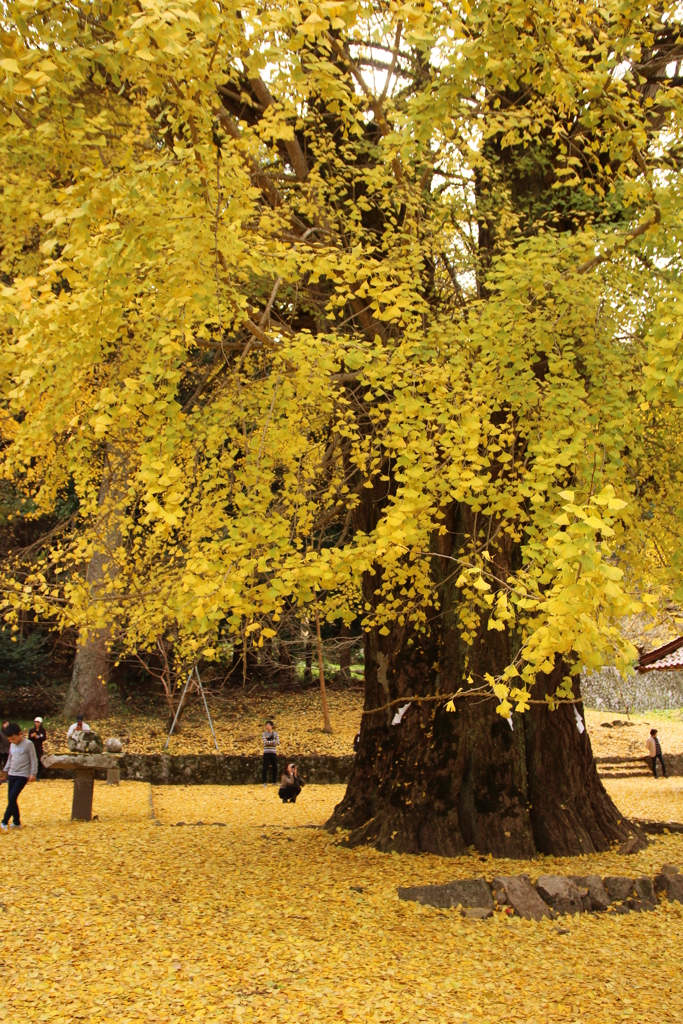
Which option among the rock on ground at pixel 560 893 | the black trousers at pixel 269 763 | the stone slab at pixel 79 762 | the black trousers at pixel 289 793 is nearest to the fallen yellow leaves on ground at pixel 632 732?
the black trousers at pixel 269 763

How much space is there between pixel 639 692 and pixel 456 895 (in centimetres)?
2195

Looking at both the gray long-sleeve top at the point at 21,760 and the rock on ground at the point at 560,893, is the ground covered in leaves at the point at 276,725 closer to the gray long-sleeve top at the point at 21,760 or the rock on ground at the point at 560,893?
the gray long-sleeve top at the point at 21,760

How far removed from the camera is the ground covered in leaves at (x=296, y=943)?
14.5ft

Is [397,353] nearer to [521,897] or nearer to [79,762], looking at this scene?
[521,897]

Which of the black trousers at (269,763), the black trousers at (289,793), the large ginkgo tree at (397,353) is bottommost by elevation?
the black trousers at (289,793)

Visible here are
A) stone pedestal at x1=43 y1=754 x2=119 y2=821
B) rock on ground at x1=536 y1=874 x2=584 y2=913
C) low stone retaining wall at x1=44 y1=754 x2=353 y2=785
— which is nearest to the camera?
rock on ground at x1=536 y1=874 x2=584 y2=913

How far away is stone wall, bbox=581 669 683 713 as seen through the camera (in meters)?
25.9

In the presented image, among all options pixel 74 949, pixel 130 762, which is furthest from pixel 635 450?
pixel 130 762

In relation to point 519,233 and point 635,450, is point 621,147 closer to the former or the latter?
point 519,233

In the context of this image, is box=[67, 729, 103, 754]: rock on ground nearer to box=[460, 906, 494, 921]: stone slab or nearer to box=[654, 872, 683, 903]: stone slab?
box=[460, 906, 494, 921]: stone slab

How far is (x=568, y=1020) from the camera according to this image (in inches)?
172

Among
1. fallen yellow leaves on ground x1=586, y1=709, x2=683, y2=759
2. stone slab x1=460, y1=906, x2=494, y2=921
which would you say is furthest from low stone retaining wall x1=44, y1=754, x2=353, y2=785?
stone slab x1=460, y1=906, x2=494, y2=921

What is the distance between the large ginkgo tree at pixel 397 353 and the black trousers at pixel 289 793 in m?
4.48

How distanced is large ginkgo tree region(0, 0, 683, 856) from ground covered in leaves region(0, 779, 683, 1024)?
3.35 feet
